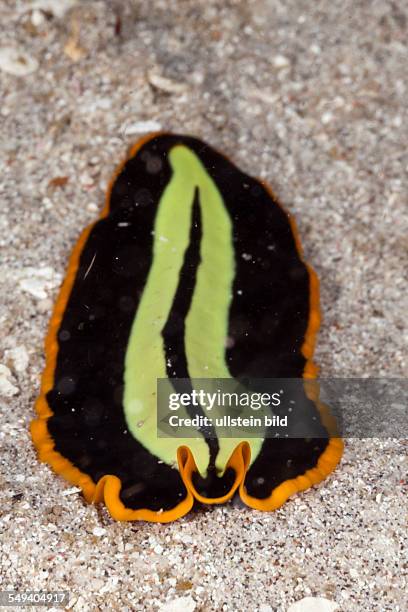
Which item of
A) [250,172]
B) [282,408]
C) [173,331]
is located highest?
[250,172]

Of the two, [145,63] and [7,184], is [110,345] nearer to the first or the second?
[7,184]

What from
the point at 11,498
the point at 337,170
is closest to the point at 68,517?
the point at 11,498

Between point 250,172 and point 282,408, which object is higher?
point 250,172

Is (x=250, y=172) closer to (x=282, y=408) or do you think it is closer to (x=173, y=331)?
(x=173, y=331)

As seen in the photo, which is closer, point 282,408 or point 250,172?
point 282,408

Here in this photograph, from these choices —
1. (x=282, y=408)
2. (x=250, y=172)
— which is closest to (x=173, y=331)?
(x=282, y=408)
